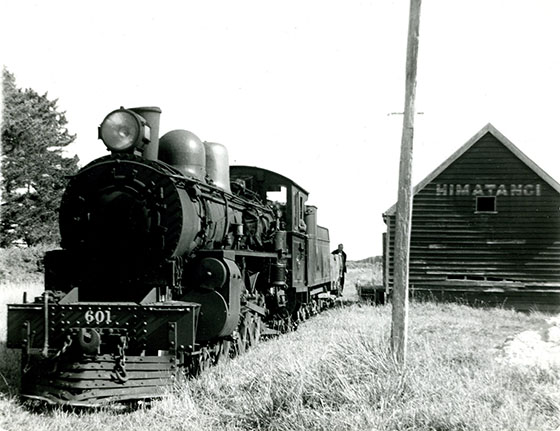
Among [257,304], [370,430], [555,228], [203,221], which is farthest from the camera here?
[555,228]

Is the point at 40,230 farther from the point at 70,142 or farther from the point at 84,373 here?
the point at 84,373

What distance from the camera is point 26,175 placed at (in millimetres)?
30516

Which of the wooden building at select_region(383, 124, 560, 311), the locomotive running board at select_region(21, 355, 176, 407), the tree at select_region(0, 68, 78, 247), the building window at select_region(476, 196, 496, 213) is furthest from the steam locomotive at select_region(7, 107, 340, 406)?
the tree at select_region(0, 68, 78, 247)

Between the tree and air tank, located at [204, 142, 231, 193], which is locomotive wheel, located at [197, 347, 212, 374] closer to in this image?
air tank, located at [204, 142, 231, 193]

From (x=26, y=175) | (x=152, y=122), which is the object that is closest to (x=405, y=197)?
(x=152, y=122)

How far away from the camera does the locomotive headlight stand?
7.45 m

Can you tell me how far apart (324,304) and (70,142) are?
2282 centimetres

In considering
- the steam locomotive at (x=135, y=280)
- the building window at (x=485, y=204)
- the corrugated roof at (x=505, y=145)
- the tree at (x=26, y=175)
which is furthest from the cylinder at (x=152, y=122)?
the tree at (x=26, y=175)

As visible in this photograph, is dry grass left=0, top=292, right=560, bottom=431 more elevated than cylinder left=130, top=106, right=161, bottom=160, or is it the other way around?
cylinder left=130, top=106, right=161, bottom=160

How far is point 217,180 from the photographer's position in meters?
9.59

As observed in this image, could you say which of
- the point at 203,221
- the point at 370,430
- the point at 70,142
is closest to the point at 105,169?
the point at 203,221

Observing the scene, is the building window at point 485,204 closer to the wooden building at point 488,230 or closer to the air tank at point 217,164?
the wooden building at point 488,230

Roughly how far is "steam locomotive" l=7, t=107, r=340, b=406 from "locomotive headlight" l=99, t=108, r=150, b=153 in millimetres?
12

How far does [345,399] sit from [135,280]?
2.90 metres
